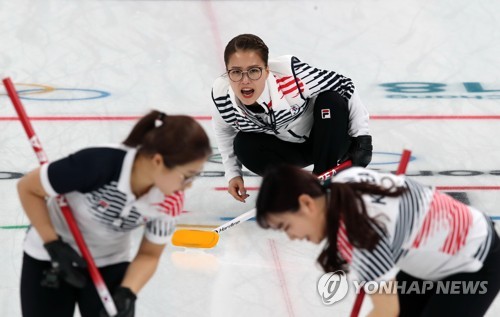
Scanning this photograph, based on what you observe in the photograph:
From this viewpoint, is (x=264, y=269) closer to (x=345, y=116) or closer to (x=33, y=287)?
(x=345, y=116)

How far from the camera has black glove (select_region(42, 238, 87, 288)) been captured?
2117 mm

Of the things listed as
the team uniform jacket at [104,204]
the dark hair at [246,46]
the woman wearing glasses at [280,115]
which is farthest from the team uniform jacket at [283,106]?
the team uniform jacket at [104,204]

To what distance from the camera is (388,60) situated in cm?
432

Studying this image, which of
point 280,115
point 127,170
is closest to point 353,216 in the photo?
point 127,170

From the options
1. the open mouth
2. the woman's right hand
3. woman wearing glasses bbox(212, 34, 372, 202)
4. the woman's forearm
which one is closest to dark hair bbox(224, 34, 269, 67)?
woman wearing glasses bbox(212, 34, 372, 202)

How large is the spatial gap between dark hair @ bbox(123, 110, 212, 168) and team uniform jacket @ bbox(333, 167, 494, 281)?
14.0 inches

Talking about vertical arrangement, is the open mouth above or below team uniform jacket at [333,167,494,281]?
above

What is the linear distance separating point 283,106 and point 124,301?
104cm

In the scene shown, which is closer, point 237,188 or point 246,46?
A: point 246,46

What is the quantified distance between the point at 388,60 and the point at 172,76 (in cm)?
115

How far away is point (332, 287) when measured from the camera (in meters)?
2.97

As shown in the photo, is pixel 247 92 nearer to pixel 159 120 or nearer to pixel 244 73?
pixel 244 73

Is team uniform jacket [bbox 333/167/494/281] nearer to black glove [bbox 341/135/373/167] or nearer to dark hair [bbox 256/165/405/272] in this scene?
dark hair [bbox 256/165/405/272]

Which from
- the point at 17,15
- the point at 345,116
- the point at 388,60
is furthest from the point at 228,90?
the point at 17,15
